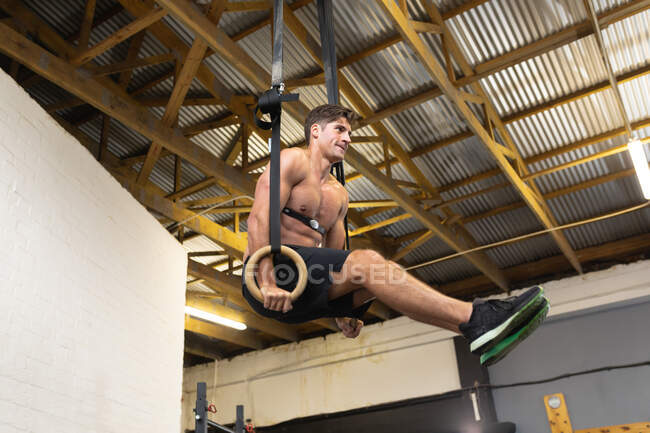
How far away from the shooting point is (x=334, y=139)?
2631 mm

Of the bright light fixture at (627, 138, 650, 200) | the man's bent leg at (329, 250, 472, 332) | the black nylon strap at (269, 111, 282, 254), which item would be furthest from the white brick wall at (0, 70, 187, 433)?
the bright light fixture at (627, 138, 650, 200)

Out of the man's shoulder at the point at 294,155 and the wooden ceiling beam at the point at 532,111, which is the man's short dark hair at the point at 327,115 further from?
the wooden ceiling beam at the point at 532,111

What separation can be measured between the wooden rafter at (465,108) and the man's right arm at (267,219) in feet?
8.15

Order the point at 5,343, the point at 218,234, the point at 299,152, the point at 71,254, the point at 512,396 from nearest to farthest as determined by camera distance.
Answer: the point at 299,152, the point at 5,343, the point at 71,254, the point at 218,234, the point at 512,396

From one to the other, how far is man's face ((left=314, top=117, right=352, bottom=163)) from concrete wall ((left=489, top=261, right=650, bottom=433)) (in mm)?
7000

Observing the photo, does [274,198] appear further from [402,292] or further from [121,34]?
[121,34]

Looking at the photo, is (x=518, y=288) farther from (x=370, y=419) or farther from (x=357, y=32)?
(x=357, y=32)

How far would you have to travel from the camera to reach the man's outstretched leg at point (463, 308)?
212cm

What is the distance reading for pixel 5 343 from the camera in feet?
11.7

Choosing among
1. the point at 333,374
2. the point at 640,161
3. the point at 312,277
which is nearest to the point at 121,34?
the point at 312,277

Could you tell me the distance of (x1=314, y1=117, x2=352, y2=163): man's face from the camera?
2629 mm

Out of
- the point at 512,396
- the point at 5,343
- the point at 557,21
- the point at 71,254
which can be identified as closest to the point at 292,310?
the point at 5,343

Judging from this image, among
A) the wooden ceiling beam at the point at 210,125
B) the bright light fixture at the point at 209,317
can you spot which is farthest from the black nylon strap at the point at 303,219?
the bright light fixture at the point at 209,317

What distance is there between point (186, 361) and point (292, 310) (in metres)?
10.6
